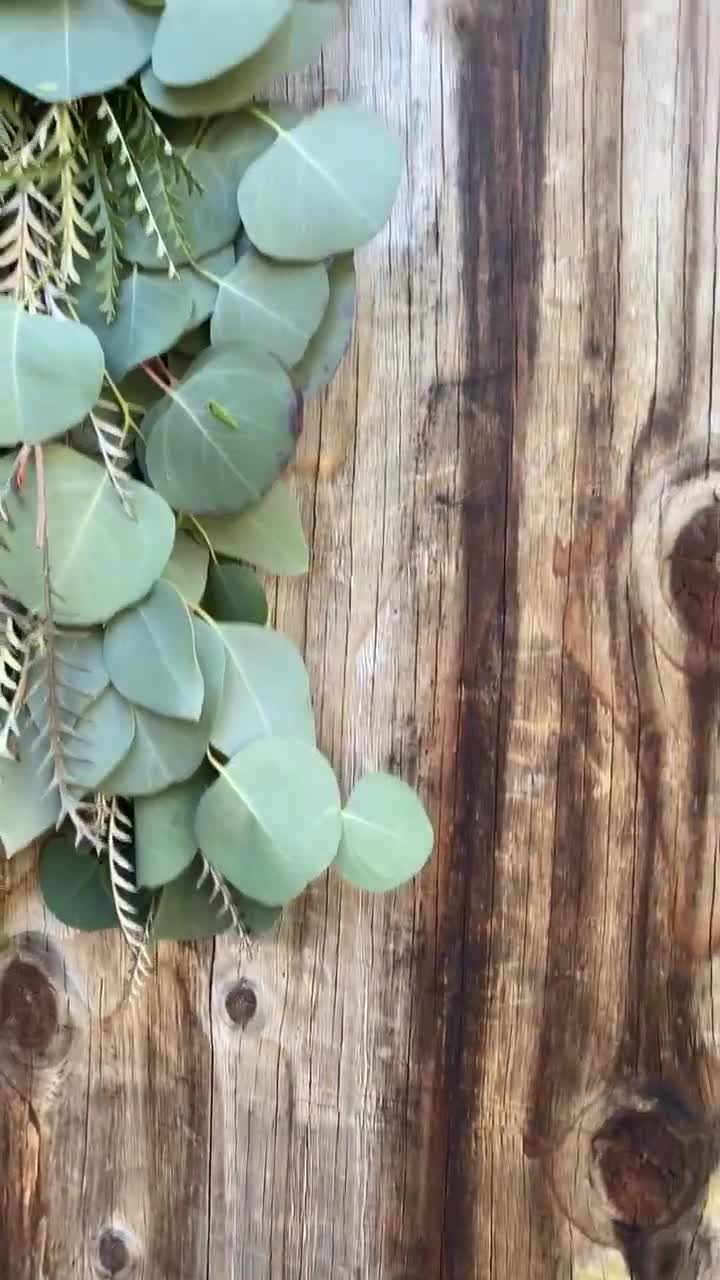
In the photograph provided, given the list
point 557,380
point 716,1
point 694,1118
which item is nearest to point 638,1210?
point 694,1118

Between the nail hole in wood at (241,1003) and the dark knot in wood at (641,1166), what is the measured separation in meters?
0.29

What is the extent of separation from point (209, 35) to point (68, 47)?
8 cm

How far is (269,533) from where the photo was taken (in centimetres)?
68

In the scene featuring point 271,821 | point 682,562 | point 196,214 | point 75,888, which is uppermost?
point 196,214

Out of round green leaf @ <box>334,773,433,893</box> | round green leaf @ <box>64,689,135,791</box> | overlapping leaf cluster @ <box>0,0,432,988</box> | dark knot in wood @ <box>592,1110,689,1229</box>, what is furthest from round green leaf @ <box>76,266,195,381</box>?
dark knot in wood @ <box>592,1110,689,1229</box>

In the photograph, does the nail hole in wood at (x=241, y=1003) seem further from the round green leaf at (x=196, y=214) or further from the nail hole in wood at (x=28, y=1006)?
the round green leaf at (x=196, y=214)

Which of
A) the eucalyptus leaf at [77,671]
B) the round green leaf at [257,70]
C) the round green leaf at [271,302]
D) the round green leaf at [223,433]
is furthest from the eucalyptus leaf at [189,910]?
the round green leaf at [257,70]

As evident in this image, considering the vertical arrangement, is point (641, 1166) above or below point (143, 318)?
below

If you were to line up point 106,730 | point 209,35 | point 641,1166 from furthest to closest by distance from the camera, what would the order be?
1. point 641,1166
2. point 106,730
3. point 209,35

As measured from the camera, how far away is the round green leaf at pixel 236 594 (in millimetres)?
704

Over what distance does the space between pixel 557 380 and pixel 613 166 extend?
150 millimetres

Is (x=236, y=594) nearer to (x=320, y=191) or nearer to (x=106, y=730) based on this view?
(x=106, y=730)

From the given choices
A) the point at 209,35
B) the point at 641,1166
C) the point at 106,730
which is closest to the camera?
the point at 209,35

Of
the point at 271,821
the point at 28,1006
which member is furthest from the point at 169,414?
the point at 28,1006
